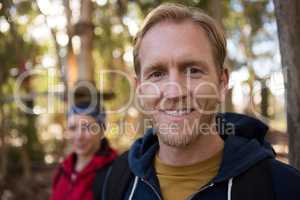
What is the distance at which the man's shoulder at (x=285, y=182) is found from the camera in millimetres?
1437

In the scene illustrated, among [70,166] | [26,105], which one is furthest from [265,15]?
[70,166]

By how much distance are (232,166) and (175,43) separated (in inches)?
20.0

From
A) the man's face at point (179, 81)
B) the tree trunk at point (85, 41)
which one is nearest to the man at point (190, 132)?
the man's face at point (179, 81)

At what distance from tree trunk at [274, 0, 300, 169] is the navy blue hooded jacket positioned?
13 centimetres

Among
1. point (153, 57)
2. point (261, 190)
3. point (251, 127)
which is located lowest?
point (261, 190)

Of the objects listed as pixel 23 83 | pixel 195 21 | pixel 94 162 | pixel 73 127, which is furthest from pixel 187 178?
pixel 23 83

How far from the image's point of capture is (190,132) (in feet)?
5.11

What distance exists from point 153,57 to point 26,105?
9.31 metres

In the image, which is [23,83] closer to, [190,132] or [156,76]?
[156,76]

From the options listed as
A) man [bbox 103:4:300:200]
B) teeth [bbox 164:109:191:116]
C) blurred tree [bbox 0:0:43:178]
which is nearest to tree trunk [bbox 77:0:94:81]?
blurred tree [bbox 0:0:43:178]

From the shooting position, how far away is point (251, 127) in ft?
5.99

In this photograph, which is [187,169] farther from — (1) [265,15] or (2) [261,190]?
(1) [265,15]

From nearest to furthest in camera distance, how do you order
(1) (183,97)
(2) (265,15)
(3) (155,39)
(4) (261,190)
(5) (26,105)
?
(4) (261,190) < (1) (183,97) < (3) (155,39) < (2) (265,15) < (5) (26,105)

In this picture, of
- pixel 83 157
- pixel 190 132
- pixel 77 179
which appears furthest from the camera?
pixel 83 157
